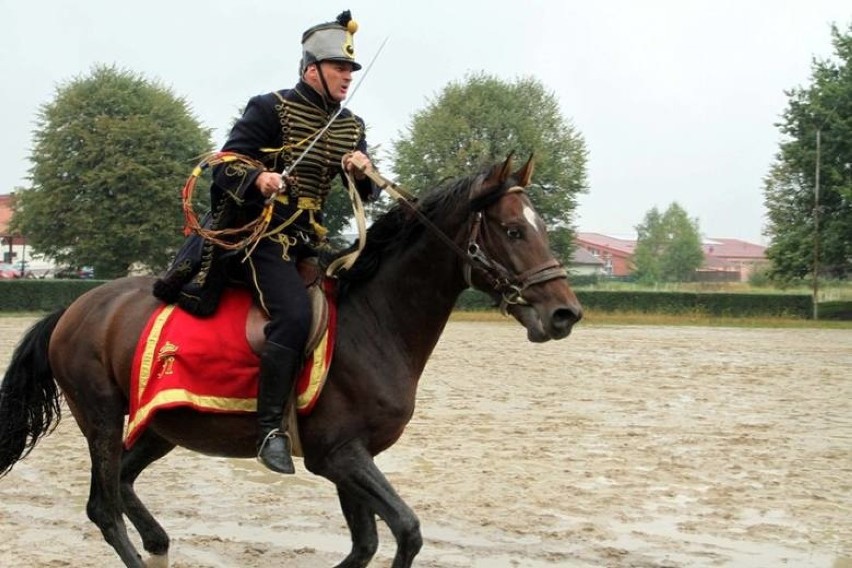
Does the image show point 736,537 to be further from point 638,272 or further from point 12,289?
point 638,272

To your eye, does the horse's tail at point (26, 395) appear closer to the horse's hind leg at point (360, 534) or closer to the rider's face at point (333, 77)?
the horse's hind leg at point (360, 534)

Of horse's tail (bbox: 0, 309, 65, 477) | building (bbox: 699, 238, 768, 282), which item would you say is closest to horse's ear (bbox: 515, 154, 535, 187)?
horse's tail (bbox: 0, 309, 65, 477)

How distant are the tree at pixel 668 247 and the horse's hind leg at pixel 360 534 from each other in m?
95.4

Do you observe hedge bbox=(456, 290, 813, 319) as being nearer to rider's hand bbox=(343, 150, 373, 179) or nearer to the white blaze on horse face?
rider's hand bbox=(343, 150, 373, 179)

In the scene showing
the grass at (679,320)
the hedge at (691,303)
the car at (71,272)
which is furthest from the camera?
the car at (71,272)

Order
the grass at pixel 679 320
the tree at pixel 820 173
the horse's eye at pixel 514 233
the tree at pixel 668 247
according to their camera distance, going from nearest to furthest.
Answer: the horse's eye at pixel 514 233, the grass at pixel 679 320, the tree at pixel 820 173, the tree at pixel 668 247

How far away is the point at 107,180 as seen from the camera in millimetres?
50094

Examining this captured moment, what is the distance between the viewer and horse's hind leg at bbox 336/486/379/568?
18.7 feet

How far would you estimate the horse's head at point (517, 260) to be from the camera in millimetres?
5094

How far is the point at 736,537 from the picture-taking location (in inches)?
284

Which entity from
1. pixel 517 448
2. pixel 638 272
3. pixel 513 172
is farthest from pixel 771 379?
pixel 638 272

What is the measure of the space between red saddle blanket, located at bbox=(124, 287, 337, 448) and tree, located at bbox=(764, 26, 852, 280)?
4546 cm

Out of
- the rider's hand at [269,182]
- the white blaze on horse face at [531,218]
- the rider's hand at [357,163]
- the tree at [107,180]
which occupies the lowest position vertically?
the white blaze on horse face at [531,218]

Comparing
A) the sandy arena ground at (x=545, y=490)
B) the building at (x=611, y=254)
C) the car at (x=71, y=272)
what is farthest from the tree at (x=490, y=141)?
the building at (x=611, y=254)
